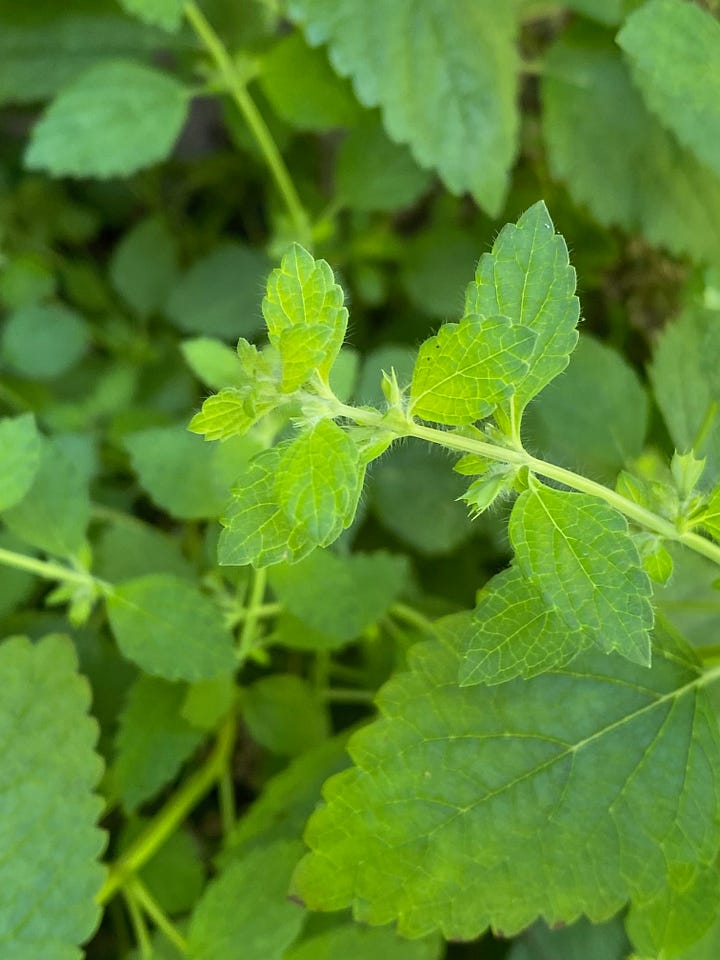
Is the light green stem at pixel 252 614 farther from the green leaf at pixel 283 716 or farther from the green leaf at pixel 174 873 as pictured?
the green leaf at pixel 174 873

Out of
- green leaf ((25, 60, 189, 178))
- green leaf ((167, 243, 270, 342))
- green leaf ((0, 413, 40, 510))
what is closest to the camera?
green leaf ((0, 413, 40, 510))

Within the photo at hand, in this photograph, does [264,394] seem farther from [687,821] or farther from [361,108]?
[361,108]

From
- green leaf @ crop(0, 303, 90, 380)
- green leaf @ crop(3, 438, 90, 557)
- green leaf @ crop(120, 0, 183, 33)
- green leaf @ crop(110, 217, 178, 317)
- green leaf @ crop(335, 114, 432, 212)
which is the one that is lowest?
green leaf @ crop(0, 303, 90, 380)

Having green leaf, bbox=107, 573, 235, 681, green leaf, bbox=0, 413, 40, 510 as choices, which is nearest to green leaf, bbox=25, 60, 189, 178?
green leaf, bbox=0, 413, 40, 510

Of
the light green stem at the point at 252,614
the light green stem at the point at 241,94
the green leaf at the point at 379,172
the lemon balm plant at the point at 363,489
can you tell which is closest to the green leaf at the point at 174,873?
the lemon balm plant at the point at 363,489

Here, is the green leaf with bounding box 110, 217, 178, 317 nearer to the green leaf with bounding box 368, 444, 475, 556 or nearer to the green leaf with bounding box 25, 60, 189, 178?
the green leaf with bounding box 25, 60, 189, 178

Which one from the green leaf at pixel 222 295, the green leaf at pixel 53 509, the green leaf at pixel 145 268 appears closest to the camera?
the green leaf at pixel 53 509
